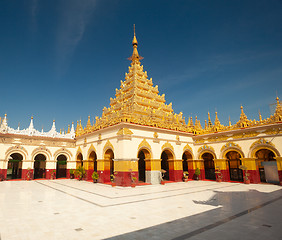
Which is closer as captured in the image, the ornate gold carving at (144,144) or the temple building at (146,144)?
the temple building at (146,144)

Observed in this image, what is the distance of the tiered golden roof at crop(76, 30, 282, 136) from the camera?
19656mm

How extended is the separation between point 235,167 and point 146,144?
11541 mm

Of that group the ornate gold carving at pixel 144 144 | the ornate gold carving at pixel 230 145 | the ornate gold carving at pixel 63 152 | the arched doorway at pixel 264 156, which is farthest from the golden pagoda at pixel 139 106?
the arched doorway at pixel 264 156

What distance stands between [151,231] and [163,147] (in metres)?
14.9

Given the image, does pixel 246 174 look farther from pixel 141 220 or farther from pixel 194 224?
pixel 141 220

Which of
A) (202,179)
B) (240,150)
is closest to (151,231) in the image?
(240,150)

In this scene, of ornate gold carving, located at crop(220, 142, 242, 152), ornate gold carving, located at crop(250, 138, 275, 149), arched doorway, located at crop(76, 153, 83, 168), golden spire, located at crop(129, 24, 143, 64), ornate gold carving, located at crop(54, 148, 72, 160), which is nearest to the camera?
ornate gold carving, located at crop(250, 138, 275, 149)

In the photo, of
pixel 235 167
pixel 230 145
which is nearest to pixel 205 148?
pixel 230 145

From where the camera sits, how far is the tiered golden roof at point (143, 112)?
1966cm

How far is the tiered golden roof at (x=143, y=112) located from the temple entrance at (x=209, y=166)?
385cm

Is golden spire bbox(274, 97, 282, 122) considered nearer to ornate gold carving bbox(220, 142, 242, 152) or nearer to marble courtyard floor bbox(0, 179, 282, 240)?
ornate gold carving bbox(220, 142, 242, 152)

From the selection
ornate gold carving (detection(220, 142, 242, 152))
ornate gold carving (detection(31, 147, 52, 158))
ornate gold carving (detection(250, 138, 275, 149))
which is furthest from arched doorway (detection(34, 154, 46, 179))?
ornate gold carving (detection(250, 138, 275, 149))

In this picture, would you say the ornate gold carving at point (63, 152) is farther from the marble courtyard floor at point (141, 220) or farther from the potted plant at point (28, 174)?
the marble courtyard floor at point (141, 220)

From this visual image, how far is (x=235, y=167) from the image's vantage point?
23.3 m
